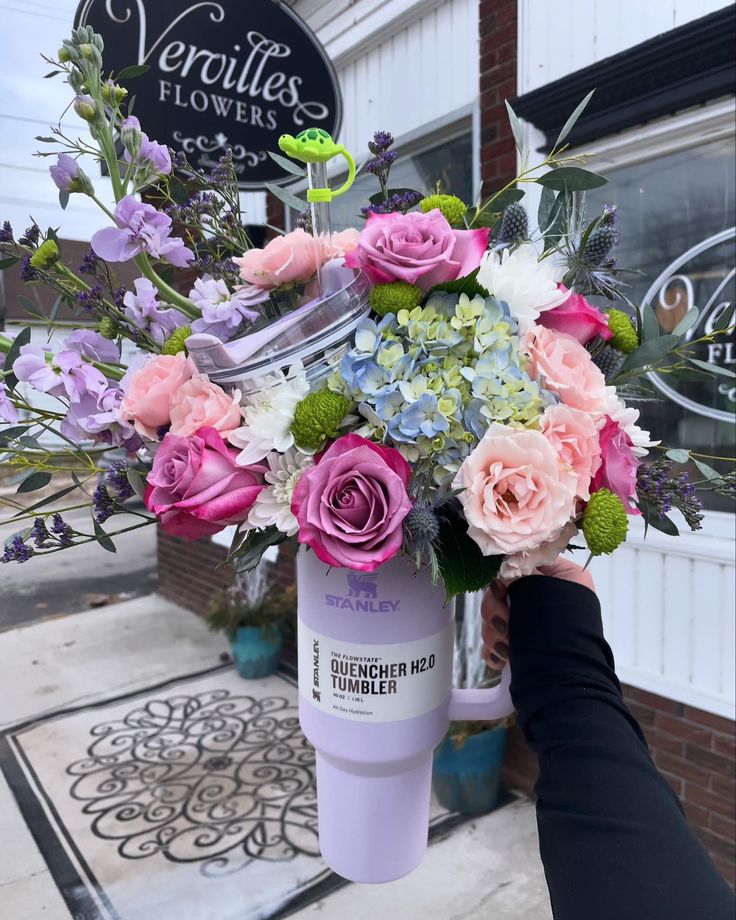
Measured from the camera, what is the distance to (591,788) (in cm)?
69

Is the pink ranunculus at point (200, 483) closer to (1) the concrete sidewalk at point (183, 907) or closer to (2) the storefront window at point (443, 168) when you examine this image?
(1) the concrete sidewalk at point (183, 907)

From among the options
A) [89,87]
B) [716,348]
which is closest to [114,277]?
[89,87]

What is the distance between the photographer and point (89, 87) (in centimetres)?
80

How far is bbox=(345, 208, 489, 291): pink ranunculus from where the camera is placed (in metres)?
0.73

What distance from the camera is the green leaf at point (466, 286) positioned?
757 mm

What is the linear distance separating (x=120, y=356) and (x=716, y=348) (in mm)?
1903

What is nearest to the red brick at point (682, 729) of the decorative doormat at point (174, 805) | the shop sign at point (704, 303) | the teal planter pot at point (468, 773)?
the teal planter pot at point (468, 773)

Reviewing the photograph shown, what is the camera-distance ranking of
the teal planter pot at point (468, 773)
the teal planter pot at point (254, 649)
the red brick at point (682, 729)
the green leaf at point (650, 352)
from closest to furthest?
the green leaf at point (650, 352) < the red brick at point (682, 729) < the teal planter pot at point (468, 773) < the teal planter pot at point (254, 649)

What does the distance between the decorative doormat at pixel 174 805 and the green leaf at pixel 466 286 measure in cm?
119

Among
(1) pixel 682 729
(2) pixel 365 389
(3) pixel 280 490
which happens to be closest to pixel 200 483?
(3) pixel 280 490

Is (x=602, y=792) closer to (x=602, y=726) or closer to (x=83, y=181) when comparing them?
(x=602, y=726)

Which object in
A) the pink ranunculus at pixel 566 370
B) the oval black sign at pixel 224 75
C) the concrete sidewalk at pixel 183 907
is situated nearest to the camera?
the pink ranunculus at pixel 566 370

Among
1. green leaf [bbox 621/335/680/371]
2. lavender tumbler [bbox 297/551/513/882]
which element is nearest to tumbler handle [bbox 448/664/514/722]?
lavender tumbler [bbox 297/551/513/882]

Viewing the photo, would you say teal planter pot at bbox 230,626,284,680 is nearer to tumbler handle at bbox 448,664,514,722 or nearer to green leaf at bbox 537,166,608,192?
tumbler handle at bbox 448,664,514,722
